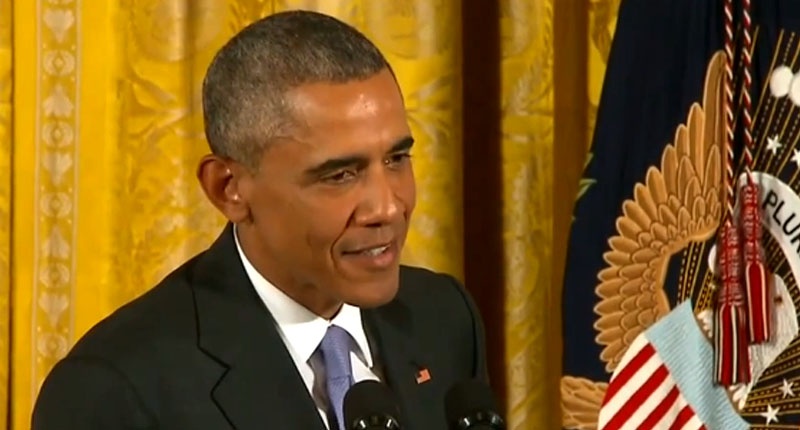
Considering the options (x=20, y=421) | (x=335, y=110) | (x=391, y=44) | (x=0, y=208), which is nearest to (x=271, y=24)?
(x=335, y=110)

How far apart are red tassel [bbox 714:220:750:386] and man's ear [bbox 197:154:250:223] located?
2.56ft

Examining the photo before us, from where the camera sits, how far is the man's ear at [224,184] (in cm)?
135

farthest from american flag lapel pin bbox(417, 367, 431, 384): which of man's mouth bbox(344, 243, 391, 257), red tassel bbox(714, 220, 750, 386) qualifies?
red tassel bbox(714, 220, 750, 386)

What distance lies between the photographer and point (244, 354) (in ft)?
4.52

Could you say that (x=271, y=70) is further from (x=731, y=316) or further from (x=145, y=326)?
(x=731, y=316)

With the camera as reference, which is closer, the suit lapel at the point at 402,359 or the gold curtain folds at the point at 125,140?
the suit lapel at the point at 402,359

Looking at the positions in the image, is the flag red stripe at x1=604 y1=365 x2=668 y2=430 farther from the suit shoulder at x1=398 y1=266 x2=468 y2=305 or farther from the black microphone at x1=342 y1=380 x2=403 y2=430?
the black microphone at x1=342 y1=380 x2=403 y2=430

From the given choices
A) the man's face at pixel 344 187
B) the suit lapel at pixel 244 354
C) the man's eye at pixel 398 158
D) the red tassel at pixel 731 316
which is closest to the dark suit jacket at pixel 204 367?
the suit lapel at pixel 244 354

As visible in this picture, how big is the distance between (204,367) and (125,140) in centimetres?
88

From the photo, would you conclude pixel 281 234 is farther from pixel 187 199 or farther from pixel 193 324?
pixel 187 199

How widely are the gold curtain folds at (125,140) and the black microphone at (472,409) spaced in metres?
1.00

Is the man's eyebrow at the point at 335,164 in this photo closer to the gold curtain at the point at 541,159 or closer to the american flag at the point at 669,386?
the american flag at the point at 669,386

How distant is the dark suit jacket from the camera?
128 cm

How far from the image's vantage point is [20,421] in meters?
2.16
